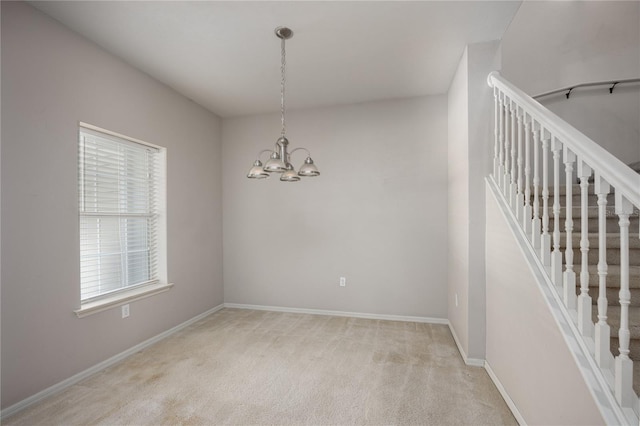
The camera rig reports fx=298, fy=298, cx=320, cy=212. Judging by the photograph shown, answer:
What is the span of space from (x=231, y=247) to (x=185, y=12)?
2969 millimetres

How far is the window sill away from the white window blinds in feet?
0.22

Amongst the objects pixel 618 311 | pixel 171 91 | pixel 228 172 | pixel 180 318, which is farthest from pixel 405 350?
pixel 171 91

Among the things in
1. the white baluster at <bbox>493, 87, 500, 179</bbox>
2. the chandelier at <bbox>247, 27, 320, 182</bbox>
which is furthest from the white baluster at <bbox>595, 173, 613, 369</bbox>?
the chandelier at <bbox>247, 27, 320, 182</bbox>

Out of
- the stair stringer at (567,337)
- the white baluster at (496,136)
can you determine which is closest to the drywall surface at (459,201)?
the white baluster at (496,136)

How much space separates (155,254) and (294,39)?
2.62 meters

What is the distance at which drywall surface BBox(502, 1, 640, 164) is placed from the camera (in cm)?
302

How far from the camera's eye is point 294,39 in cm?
246

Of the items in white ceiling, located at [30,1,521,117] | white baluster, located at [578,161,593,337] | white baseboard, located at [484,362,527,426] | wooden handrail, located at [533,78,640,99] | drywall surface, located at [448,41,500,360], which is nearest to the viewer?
white baluster, located at [578,161,593,337]

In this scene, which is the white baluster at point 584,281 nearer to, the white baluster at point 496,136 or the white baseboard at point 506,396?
the white baseboard at point 506,396

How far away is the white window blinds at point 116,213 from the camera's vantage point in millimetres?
2539

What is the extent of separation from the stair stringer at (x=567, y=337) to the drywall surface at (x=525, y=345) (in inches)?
1.0

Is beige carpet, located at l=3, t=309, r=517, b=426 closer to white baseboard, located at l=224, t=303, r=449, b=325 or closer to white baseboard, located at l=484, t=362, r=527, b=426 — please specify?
white baseboard, located at l=484, t=362, r=527, b=426

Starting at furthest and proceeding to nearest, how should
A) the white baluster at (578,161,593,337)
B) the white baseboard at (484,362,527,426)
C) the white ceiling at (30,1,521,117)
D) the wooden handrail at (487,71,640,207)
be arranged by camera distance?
1. the white ceiling at (30,1,521,117)
2. the white baseboard at (484,362,527,426)
3. the white baluster at (578,161,593,337)
4. the wooden handrail at (487,71,640,207)

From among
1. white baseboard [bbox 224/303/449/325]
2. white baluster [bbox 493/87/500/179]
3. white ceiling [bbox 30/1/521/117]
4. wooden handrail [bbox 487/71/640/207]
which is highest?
white ceiling [bbox 30/1/521/117]
